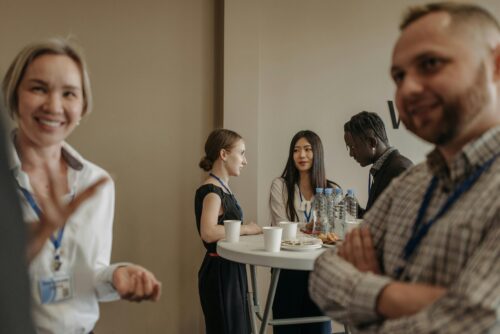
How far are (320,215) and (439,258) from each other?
1.92 meters

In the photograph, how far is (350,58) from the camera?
4.05m

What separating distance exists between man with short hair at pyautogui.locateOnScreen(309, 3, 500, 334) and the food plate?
1188mm

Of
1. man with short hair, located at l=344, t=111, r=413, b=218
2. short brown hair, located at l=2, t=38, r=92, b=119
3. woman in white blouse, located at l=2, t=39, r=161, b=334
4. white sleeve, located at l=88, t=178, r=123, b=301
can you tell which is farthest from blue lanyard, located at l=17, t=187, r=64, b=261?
man with short hair, located at l=344, t=111, r=413, b=218

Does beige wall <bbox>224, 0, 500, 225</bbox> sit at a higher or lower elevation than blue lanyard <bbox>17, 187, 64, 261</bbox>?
higher

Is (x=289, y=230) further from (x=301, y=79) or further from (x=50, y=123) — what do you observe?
(x=301, y=79)

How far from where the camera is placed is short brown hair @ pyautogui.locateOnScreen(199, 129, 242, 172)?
307 centimetres

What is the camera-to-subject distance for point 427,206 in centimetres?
104

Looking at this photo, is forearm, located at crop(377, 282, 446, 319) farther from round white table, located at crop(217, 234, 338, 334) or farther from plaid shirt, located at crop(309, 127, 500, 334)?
round white table, located at crop(217, 234, 338, 334)

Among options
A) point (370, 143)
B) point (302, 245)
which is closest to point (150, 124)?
point (370, 143)

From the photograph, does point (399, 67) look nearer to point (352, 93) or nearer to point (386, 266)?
point (386, 266)

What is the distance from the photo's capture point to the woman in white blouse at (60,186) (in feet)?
4.20

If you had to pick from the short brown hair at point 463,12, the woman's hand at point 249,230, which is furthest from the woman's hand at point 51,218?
the woman's hand at point 249,230

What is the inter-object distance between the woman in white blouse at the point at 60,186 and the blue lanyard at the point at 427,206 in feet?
2.32

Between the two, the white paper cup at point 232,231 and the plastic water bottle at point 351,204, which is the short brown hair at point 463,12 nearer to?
the white paper cup at point 232,231
